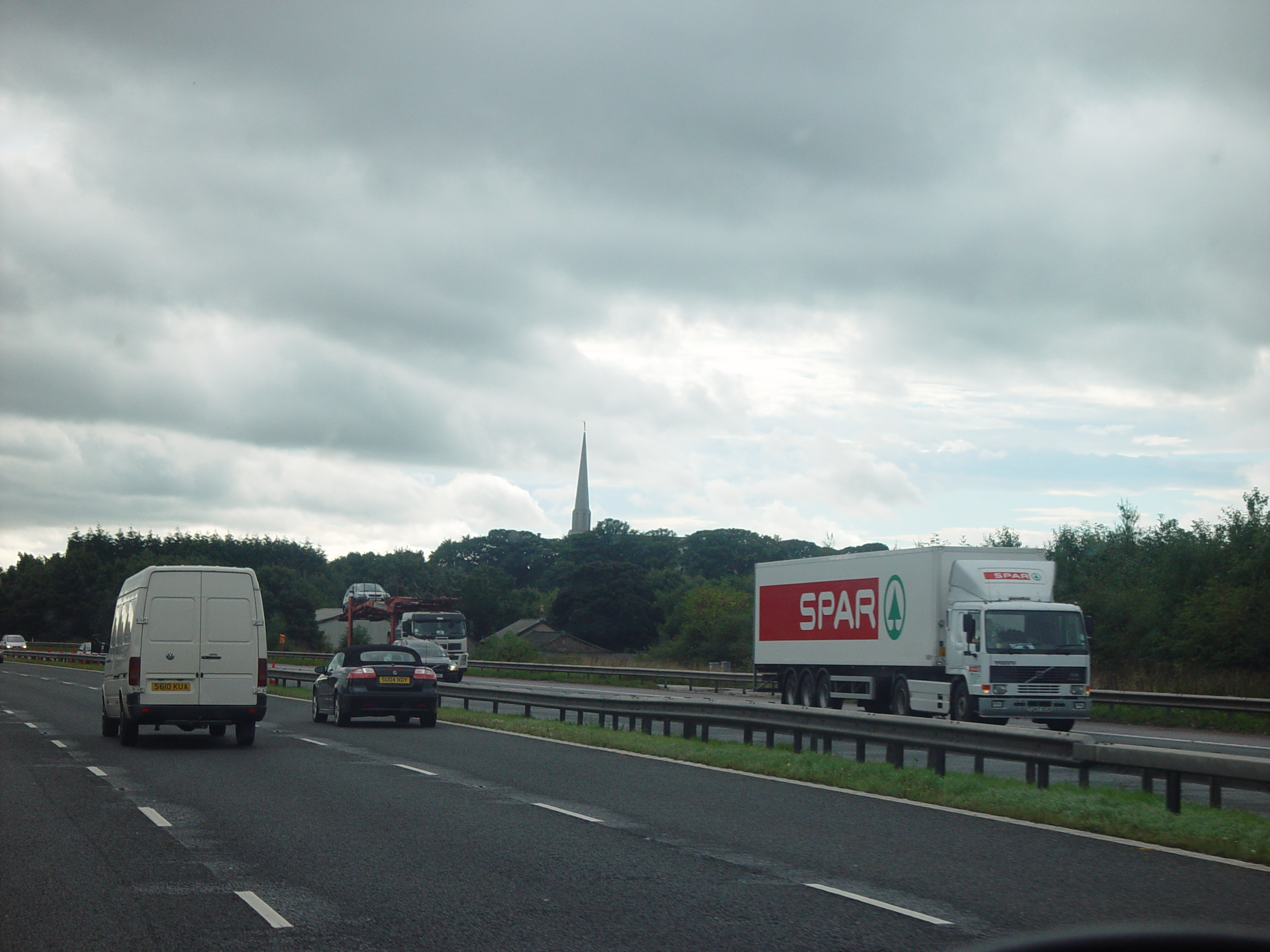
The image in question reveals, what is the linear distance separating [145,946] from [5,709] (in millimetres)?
26400

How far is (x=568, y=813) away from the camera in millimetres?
12047

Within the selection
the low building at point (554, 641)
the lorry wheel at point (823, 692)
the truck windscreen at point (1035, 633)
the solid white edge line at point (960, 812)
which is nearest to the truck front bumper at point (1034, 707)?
the truck windscreen at point (1035, 633)

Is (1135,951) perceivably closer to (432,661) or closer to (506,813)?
(506,813)

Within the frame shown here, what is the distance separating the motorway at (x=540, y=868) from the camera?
709cm

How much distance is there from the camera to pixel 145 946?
665cm

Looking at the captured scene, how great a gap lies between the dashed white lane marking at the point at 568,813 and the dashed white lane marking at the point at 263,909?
3.96 metres

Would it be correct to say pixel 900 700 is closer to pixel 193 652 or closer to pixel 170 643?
pixel 193 652

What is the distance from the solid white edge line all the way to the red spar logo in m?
8.86

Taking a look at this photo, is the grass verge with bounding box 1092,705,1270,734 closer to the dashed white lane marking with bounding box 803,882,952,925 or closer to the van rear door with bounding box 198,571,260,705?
the van rear door with bounding box 198,571,260,705

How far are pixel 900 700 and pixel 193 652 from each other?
13798 millimetres

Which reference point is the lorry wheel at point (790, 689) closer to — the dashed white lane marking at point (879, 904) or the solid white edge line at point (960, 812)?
the solid white edge line at point (960, 812)

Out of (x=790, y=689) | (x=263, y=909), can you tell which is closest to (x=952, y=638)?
(x=790, y=689)

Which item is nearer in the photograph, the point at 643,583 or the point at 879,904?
the point at 879,904

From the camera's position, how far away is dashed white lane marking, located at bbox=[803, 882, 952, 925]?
24.1 feet
